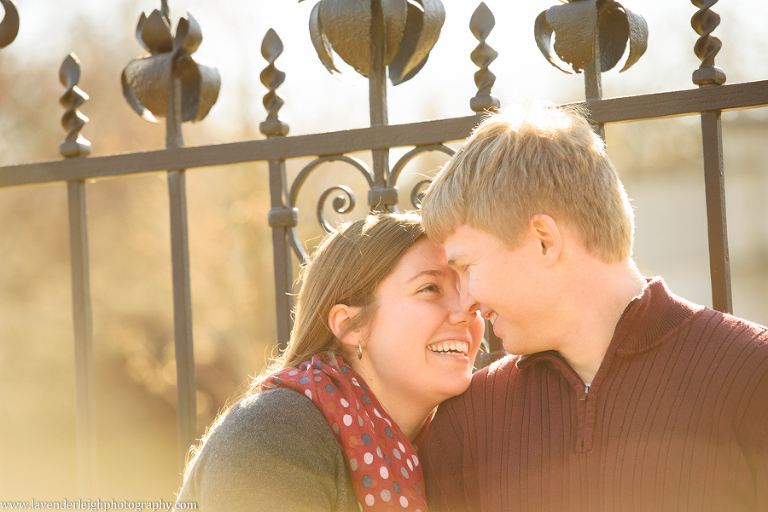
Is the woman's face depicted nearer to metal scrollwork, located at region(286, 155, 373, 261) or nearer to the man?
the man

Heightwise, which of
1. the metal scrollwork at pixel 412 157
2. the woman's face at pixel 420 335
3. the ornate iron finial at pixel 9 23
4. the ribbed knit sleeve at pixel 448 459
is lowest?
the ribbed knit sleeve at pixel 448 459

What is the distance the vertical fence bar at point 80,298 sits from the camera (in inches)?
101

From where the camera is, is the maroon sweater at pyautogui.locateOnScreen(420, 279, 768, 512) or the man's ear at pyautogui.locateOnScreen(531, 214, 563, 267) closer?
the maroon sweater at pyautogui.locateOnScreen(420, 279, 768, 512)

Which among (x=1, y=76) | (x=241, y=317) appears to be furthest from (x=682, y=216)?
(x=1, y=76)

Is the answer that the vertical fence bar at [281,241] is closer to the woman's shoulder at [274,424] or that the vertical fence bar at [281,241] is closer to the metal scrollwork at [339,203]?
the metal scrollwork at [339,203]

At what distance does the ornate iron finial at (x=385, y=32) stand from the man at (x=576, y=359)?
1.36 feet

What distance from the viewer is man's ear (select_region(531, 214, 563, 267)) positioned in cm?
188

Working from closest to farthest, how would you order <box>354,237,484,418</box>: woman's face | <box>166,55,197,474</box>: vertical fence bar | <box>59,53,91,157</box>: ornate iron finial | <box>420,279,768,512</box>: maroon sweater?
<box>420,279,768,512</box>: maroon sweater
<box>354,237,484,418</box>: woman's face
<box>166,55,197,474</box>: vertical fence bar
<box>59,53,91,157</box>: ornate iron finial

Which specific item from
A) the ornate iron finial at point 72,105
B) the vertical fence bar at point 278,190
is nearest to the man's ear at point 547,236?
the vertical fence bar at point 278,190

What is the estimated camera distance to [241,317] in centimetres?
690

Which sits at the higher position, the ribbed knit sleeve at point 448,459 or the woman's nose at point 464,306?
the woman's nose at point 464,306

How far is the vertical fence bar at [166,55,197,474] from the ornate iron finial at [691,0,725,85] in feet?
5.06

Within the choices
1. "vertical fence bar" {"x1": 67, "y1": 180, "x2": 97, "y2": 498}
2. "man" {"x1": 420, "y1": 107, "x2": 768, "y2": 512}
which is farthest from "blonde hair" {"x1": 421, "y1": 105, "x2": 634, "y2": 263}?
"vertical fence bar" {"x1": 67, "y1": 180, "x2": 97, "y2": 498}

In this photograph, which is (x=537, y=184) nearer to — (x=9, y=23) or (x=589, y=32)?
(x=589, y=32)
